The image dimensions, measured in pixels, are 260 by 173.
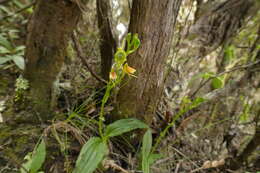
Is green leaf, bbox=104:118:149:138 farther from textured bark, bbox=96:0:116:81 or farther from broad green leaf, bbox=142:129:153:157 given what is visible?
textured bark, bbox=96:0:116:81

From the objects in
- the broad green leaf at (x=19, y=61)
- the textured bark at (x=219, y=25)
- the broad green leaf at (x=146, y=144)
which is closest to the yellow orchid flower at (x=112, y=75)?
the broad green leaf at (x=146, y=144)

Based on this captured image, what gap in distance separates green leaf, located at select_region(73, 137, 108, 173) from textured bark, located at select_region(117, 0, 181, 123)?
0.23 metres

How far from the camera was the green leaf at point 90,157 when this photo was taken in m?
0.61

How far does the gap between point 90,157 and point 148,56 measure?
1.50 feet

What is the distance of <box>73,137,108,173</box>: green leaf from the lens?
0.61 m

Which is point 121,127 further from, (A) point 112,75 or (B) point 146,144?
(A) point 112,75

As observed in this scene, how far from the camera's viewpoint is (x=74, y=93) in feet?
3.41

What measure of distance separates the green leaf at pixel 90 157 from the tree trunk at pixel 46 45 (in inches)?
15.3

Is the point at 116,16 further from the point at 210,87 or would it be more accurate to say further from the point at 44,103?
the point at 210,87

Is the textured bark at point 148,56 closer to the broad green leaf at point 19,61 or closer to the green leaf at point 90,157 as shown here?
the green leaf at point 90,157

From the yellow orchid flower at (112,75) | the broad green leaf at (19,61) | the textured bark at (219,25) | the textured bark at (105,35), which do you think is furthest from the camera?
the textured bark at (219,25)

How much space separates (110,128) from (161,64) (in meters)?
0.35

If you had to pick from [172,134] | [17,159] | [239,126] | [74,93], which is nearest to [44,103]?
[74,93]

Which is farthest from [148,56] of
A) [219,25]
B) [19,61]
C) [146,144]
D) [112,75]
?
[219,25]
